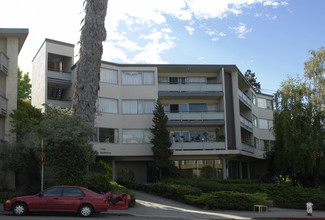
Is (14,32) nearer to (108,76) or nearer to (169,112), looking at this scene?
(108,76)

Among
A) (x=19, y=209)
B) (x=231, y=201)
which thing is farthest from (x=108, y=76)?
(x=19, y=209)

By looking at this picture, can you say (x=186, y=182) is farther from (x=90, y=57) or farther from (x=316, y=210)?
(x=90, y=57)

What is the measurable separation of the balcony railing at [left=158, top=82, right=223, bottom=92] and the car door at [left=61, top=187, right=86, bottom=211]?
62.0 ft

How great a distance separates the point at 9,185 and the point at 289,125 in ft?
70.1

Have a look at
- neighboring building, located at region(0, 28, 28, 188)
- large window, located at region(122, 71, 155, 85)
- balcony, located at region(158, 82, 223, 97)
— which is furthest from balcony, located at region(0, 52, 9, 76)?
balcony, located at region(158, 82, 223, 97)

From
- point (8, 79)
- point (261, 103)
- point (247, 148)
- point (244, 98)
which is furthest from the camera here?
point (261, 103)

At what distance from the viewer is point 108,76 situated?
32.9m

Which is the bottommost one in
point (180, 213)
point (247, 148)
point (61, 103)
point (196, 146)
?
point (180, 213)

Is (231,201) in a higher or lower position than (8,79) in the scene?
lower

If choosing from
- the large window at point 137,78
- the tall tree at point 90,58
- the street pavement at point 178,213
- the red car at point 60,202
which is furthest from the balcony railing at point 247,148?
the red car at point 60,202

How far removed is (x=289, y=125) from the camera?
3103 centimetres

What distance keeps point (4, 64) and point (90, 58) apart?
657 centimetres

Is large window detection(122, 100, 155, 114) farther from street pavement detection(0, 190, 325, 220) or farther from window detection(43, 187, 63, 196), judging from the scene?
window detection(43, 187, 63, 196)

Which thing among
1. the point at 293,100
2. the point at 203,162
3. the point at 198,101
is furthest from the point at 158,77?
the point at 293,100
